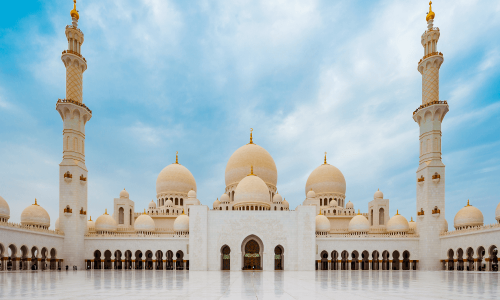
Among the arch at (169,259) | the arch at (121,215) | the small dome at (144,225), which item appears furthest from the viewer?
the arch at (121,215)

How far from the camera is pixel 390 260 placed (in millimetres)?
32750

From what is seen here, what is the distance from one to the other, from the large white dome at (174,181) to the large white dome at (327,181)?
45.2 ft

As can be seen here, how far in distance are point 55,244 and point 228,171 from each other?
1720 cm

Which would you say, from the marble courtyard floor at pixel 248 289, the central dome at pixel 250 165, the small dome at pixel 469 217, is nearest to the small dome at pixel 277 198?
the central dome at pixel 250 165

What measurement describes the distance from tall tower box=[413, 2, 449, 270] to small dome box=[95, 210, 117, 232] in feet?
87.7

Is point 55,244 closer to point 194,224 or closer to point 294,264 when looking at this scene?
point 194,224

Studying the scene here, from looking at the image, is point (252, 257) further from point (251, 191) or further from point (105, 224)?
point (105, 224)

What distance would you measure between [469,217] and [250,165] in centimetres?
1939

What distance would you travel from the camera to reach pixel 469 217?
96.6 feet

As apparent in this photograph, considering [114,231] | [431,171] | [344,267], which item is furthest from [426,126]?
[114,231]

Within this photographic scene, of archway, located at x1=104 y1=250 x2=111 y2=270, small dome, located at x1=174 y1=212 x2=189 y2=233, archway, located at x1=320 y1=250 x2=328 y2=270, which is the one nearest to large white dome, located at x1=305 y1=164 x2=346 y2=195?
archway, located at x1=320 y1=250 x2=328 y2=270

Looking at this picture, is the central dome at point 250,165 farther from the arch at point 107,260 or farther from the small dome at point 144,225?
the arch at point 107,260

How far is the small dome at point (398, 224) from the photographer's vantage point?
113 ft

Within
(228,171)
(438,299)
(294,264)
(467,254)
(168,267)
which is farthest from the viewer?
(228,171)
